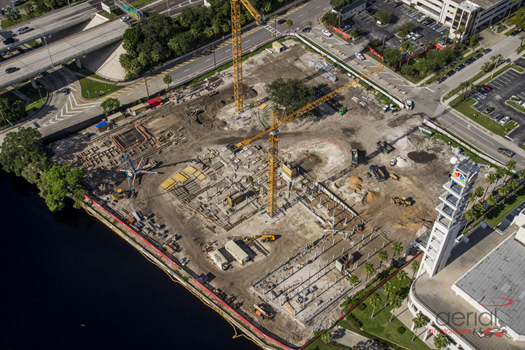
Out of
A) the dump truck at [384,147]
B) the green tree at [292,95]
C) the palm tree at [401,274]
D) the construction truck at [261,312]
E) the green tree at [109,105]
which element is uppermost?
the green tree at [292,95]

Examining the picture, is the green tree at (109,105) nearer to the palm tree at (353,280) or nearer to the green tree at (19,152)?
the green tree at (19,152)

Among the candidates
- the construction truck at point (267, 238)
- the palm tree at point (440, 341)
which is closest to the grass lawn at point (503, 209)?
the palm tree at point (440, 341)

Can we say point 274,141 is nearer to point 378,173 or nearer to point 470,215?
point 378,173

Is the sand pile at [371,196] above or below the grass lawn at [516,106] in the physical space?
below

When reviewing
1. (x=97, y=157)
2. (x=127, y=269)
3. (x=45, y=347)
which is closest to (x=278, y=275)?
(x=127, y=269)

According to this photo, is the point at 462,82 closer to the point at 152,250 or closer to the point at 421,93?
the point at 421,93

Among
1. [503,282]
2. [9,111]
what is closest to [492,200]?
[503,282]

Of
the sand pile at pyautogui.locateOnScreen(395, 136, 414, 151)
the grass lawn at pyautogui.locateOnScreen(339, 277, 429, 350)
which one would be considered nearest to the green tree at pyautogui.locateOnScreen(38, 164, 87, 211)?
the grass lawn at pyautogui.locateOnScreen(339, 277, 429, 350)
